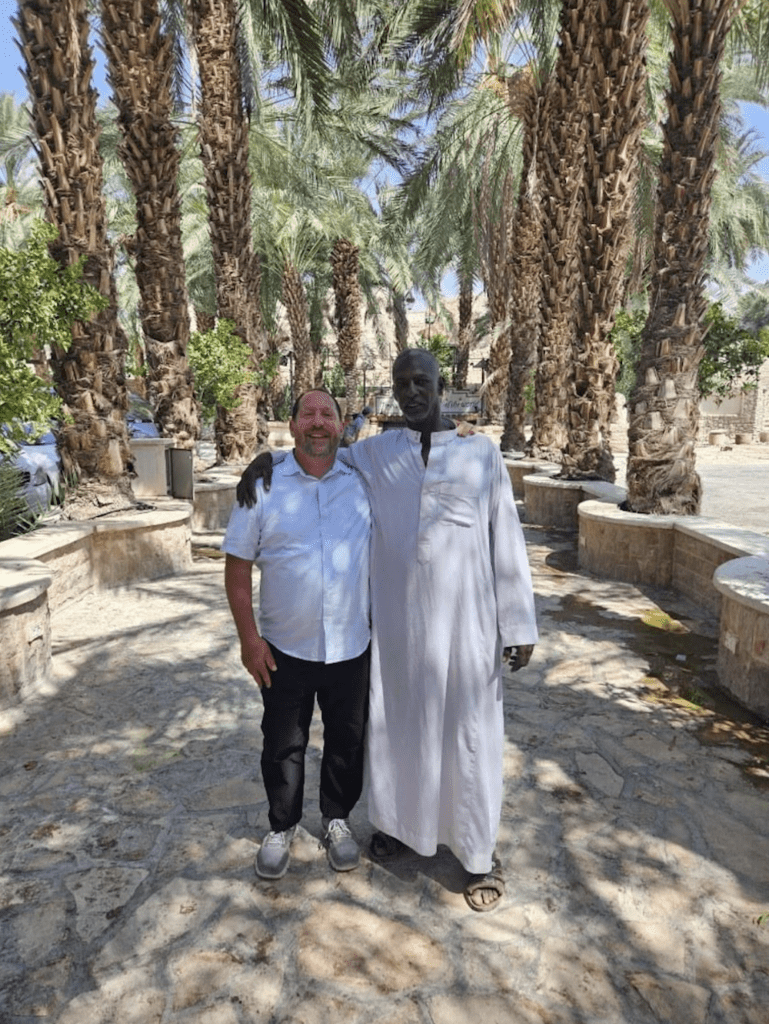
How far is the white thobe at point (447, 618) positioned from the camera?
238 cm

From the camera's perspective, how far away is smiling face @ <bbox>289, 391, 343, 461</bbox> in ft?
7.85

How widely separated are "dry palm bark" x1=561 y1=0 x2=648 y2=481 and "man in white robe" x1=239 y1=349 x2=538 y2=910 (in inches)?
277

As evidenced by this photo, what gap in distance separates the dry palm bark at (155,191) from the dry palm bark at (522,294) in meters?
6.76

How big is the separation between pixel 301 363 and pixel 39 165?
17831 mm

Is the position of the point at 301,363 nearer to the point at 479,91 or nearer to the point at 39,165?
the point at 479,91

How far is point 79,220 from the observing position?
21.1 feet

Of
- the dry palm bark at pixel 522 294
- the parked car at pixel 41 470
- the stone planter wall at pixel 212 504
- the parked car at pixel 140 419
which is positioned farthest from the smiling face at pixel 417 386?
the dry palm bark at pixel 522 294

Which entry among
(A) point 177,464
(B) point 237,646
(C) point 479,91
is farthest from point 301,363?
(B) point 237,646

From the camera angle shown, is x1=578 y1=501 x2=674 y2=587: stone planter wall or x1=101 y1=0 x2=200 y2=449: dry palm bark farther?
x1=101 y1=0 x2=200 y2=449: dry palm bark

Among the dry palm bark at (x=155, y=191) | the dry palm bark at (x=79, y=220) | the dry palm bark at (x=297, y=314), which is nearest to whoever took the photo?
the dry palm bark at (x=79, y=220)

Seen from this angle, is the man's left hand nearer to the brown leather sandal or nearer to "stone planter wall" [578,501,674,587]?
the brown leather sandal

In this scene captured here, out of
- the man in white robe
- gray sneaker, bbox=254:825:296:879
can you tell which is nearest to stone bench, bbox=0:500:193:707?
gray sneaker, bbox=254:825:296:879

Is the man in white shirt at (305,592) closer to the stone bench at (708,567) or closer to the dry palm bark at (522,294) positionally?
the stone bench at (708,567)

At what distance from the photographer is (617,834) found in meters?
2.86
